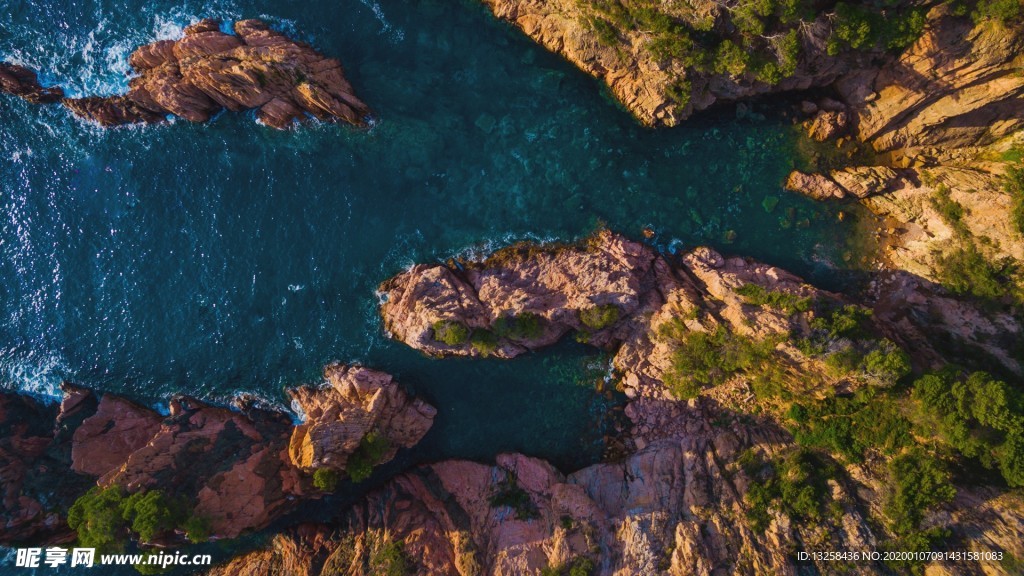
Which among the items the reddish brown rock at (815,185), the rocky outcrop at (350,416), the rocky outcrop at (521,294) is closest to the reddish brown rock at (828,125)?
the reddish brown rock at (815,185)

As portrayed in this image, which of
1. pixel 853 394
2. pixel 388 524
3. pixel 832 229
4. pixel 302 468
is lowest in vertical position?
pixel 388 524

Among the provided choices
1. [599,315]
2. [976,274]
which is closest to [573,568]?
[599,315]

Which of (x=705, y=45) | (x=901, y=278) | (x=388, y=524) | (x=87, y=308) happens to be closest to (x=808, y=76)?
(x=705, y=45)

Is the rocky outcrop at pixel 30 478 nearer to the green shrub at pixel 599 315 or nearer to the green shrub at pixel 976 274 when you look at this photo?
the green shrub at pixel 599 315

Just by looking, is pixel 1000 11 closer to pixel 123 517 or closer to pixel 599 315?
pixel 599 315

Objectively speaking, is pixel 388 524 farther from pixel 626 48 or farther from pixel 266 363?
pixel 626 48

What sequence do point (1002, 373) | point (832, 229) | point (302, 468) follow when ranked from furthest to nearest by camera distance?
point (832, 229), point (302, 468), point (1002, 373)

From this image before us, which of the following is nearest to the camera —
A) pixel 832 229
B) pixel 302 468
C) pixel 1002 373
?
pixel 1002 373
